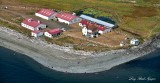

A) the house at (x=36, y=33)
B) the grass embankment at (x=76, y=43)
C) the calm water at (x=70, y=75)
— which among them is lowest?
the calm water at (x=70, y=75)

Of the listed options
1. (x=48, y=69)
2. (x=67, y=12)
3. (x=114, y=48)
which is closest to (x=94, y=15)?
(x=67, y=12)

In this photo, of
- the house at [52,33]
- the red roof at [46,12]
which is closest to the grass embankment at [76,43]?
the house at [52,33]

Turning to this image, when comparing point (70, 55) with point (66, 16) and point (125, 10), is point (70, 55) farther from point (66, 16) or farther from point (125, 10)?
point (125, 10)

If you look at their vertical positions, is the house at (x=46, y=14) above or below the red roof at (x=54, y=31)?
above

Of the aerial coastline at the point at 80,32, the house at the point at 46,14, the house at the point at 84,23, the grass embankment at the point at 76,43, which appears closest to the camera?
the aerial coastline at the point at 80,32

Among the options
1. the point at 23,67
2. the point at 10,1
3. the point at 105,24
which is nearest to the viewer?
the point at 23,67

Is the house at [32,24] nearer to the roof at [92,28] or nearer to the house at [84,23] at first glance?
the house at [84,23]

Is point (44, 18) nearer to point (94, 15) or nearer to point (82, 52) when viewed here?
point (94, 15)
